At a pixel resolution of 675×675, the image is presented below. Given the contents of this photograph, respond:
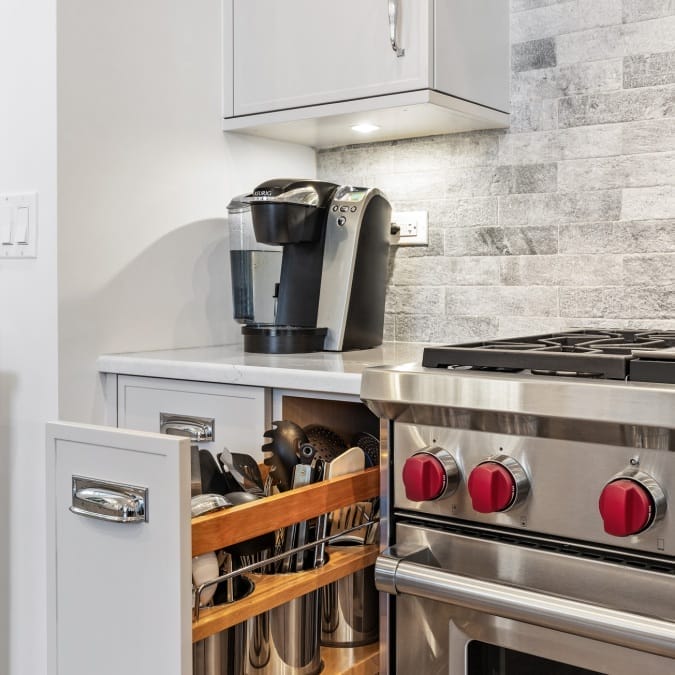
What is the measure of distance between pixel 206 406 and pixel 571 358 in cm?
80

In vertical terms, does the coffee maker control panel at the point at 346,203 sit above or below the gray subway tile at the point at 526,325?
above

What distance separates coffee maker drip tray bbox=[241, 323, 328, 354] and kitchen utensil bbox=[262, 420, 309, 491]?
0.37 meters

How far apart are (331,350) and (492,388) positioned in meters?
0.82

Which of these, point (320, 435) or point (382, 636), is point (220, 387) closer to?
point (320, 435)

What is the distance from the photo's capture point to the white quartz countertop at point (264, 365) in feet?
4.77

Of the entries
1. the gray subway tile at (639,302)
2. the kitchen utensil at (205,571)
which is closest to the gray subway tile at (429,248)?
the gray subway tile at (639,302)

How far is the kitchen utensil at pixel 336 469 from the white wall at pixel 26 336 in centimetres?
73

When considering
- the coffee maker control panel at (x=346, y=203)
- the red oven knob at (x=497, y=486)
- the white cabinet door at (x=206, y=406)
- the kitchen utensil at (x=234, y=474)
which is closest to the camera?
the red oven knob at (x=497, y=486)

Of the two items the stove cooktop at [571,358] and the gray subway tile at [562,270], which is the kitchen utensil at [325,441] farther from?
the gray subway tile at [562,270]

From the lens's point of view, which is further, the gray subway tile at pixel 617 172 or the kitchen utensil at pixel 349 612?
the gray subway tile at pixel 617 172

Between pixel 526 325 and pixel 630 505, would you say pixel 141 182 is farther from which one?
pixel 630 505

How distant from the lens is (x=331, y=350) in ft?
6.09

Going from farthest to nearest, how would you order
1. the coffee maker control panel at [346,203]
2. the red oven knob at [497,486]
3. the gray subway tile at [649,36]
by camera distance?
the coffee maker control panel at [346,203] → the gray subway tile at [649,36] → the red oven knob at [497,486]

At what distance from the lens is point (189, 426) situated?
1.68 m
